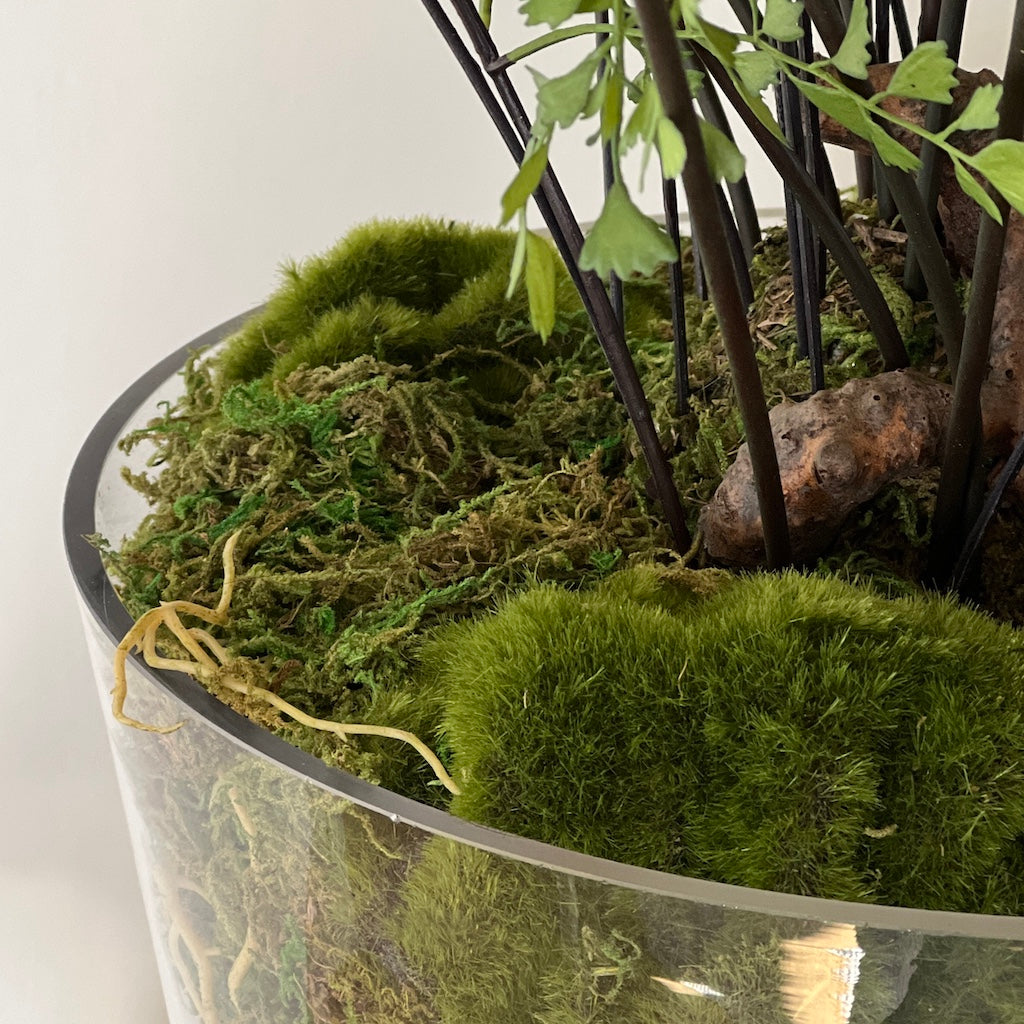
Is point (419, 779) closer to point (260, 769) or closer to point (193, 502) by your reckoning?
point (260, 769)

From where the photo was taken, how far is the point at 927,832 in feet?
1.45

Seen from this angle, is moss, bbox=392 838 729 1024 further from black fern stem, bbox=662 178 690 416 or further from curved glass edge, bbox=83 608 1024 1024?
black fern stem, bbox=662 178 690 416

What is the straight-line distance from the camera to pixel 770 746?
44 cm

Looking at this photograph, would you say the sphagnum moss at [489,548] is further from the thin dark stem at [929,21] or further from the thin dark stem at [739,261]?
the thin dark stem at [929,21]

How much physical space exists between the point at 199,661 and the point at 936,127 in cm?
44

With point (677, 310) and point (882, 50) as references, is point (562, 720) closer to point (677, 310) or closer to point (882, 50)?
point (677, 310)

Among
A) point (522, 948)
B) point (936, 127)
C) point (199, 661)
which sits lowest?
point (522, 948)

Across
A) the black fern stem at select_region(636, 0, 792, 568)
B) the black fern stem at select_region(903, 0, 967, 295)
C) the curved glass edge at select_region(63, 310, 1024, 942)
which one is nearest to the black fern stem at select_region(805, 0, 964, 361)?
the black fern stem at select_region(903, 0, 967, 295)

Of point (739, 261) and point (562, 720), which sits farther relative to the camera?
point (739, 261)

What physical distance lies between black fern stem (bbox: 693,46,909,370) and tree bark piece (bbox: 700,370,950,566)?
2cm

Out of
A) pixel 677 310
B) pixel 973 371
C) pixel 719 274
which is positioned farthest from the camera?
pixel 677 310

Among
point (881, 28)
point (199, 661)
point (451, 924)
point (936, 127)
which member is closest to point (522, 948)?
point (451, 924)

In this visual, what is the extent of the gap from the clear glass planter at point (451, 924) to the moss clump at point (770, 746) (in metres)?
0.03

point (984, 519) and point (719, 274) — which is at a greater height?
point (719, 274)
